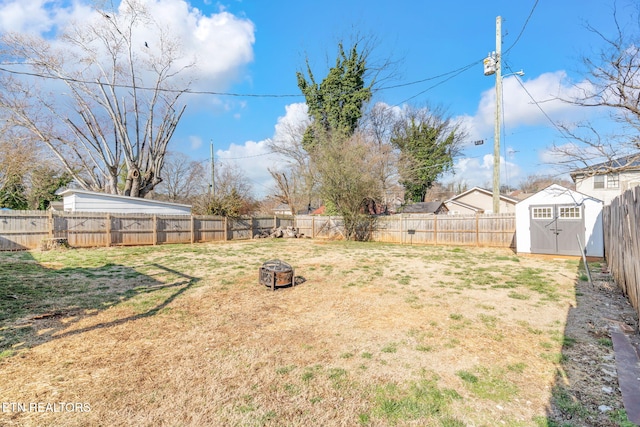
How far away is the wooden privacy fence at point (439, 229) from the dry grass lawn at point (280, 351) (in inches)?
294

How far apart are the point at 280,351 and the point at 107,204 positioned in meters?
14.3

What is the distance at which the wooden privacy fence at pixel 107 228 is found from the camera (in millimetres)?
11406

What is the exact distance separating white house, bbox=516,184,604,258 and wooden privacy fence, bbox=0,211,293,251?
13832mm

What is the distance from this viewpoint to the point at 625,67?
18.3 feet

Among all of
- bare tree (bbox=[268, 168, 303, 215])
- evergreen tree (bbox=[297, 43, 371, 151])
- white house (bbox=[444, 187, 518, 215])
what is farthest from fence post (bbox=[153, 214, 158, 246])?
white house (bbox=[444, 187, 518, 215])

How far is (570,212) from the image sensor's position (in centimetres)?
991

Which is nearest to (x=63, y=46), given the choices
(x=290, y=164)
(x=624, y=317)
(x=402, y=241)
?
(x=290, y=164)

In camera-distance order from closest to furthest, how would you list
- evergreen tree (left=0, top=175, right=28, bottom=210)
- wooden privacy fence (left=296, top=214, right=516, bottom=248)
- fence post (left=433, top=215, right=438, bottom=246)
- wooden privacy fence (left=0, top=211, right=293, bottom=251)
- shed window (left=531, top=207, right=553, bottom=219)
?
shed window (left=531, top=207, right=553, bottom=219) → wooden privacy fence (left=0, top=211, right=293, bottom=251) → wooden privacy fence (left=296, top=214, right=516, bottom=248) → fence post (left=433, top=215, right=438, bottom=246) → evergreen tree (left=0, top=175, right=28, bottom=210)

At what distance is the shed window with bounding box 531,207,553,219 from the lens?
10375mm

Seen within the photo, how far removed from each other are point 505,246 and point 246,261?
11.1 metres

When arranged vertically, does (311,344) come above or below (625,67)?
below

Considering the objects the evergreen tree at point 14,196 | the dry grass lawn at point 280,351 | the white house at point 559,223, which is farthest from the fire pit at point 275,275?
the evergreen tree at point 14,196

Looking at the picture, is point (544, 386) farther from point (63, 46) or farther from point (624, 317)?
point (63, 46)

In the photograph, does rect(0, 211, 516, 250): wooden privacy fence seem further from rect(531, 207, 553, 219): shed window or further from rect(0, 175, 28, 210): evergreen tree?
rect(0, 175, 28, 210): evergreen tree
